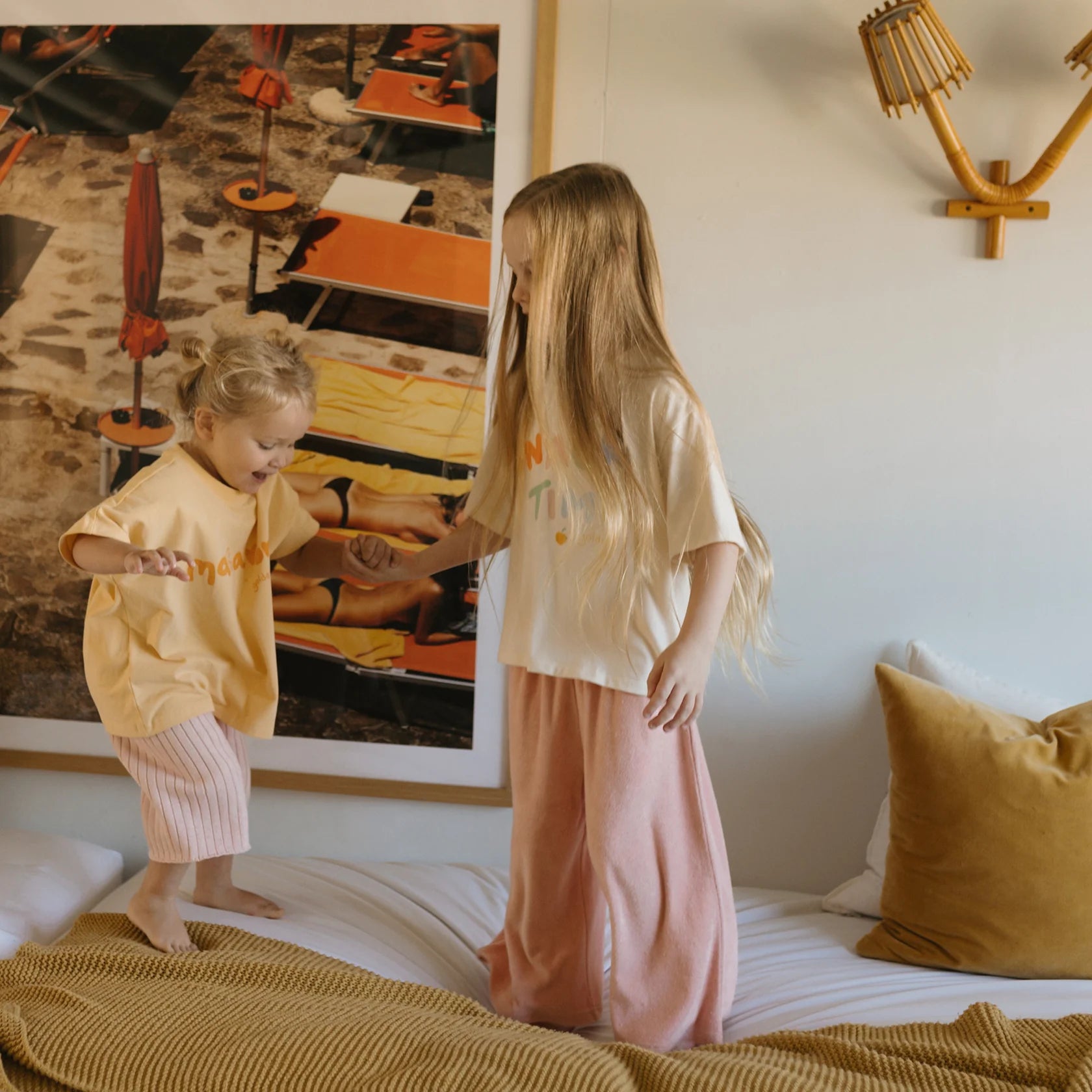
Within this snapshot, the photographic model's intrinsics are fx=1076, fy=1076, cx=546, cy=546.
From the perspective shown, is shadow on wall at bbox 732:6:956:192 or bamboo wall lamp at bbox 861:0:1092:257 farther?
shadow on wall at bbox 732:6:956:192

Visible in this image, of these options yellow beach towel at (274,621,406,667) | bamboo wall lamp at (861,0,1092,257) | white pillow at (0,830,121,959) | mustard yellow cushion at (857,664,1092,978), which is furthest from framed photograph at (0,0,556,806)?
mustard yellow cushion at (857,664,1092,978)

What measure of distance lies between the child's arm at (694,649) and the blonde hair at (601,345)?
88mm

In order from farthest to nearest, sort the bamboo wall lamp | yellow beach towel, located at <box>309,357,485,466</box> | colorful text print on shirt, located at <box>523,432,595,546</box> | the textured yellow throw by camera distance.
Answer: yellow beach towel, located at <box>309,357,485,466</box>
the bamboo wall lamp
colorful text print on shirt, located at <box>523,432,595,546</box>
the textured yellow throw

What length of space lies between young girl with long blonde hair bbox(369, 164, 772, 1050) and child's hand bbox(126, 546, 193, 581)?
42 cm

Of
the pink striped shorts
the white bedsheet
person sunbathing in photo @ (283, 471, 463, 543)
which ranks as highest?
person sunbathing in photo @ (283, 471, 463, 543)

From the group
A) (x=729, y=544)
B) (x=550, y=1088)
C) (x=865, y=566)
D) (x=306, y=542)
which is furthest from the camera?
(x=865, y=566)

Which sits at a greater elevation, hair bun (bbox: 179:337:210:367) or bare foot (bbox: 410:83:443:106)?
bare foot (bbox: 410:83:443:106)

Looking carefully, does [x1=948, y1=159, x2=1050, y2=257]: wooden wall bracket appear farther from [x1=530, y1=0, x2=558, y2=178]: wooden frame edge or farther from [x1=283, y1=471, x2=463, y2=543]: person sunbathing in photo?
[x1=283, y1=471, x2=463, y2=543]: person sunbathing in photo

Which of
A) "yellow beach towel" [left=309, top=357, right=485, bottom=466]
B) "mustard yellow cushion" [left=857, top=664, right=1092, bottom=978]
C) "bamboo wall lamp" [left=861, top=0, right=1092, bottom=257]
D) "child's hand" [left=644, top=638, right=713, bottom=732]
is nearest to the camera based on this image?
"child's hand" [left=644, top=638, right=713, bottom=732]

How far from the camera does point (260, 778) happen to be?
6.13 ft

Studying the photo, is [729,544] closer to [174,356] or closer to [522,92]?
[522,92]

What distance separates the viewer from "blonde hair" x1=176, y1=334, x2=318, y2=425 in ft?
4.63

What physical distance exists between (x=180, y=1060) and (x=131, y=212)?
1340 millimetres

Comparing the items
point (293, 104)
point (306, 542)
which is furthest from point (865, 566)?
point (293, 104)
